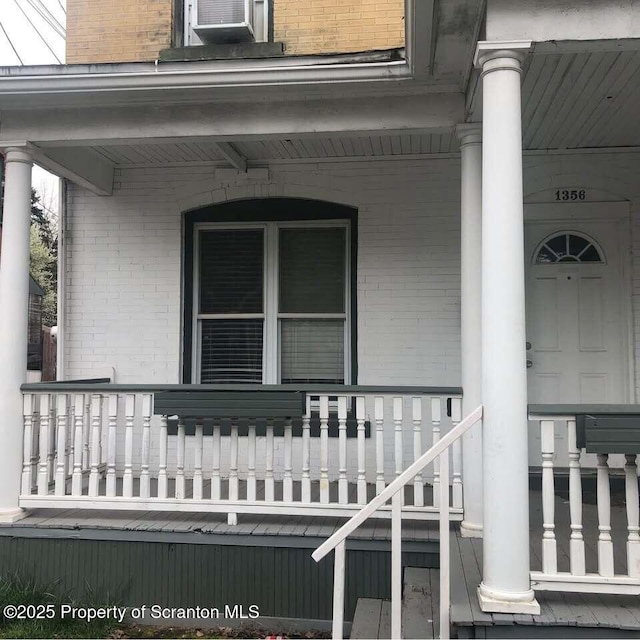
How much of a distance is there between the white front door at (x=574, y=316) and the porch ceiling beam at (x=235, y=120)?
6.14 feet

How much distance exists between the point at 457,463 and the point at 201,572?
6.19 feet

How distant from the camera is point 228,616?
4.09 meters

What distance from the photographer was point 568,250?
18.2 feet

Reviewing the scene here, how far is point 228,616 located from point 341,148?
12.9 feet

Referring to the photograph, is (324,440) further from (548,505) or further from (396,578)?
(548,505)

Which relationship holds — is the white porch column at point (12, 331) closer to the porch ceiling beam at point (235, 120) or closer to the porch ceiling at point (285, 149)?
the porch ceiling beam at point (235, 120)

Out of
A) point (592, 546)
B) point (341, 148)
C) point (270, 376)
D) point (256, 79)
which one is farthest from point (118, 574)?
point (341, 148)

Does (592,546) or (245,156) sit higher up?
(245,156)

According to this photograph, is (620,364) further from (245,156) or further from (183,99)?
(183,99)

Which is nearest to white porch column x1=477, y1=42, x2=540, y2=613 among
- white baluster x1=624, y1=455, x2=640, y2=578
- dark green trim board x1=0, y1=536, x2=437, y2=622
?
white baluster x1=624, y1=455, x2=640, y2=578

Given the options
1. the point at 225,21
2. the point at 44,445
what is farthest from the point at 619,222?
the point at 44,445

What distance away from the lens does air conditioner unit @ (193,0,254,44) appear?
5.38 metres

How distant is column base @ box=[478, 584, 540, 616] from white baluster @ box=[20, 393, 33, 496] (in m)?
3.32

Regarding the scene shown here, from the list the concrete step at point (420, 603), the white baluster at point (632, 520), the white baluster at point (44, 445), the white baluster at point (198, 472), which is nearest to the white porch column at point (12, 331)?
the white baluster at point (44, 445)
